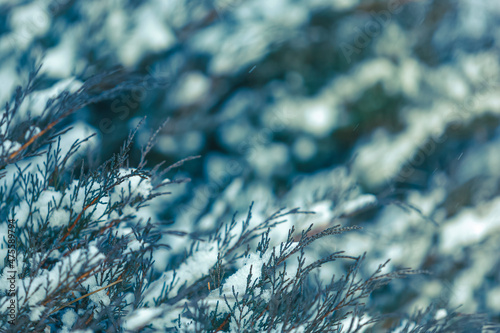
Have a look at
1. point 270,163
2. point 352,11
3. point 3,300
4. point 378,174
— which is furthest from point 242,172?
point 3,300

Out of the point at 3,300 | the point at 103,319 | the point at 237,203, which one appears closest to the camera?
the point at 3,300

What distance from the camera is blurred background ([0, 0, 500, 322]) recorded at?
279 cm

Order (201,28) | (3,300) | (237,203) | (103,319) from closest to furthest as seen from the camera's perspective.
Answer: (3,300)
(103,319)
(237,203)
(201,28)

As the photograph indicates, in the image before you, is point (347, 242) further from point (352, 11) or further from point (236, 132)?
point (352, 11)

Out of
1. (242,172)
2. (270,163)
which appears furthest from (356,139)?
(242,172)

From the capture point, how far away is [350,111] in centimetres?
302

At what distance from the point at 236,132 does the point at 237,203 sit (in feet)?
1.95

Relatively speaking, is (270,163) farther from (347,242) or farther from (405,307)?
(405,307)

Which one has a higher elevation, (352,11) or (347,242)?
(352,11)

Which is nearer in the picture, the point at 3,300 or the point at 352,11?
the point at 3,300

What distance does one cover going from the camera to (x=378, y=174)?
2984 mm

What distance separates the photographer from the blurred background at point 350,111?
279 cm

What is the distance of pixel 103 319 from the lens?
3.91ft

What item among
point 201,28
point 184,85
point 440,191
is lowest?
point 440,191
